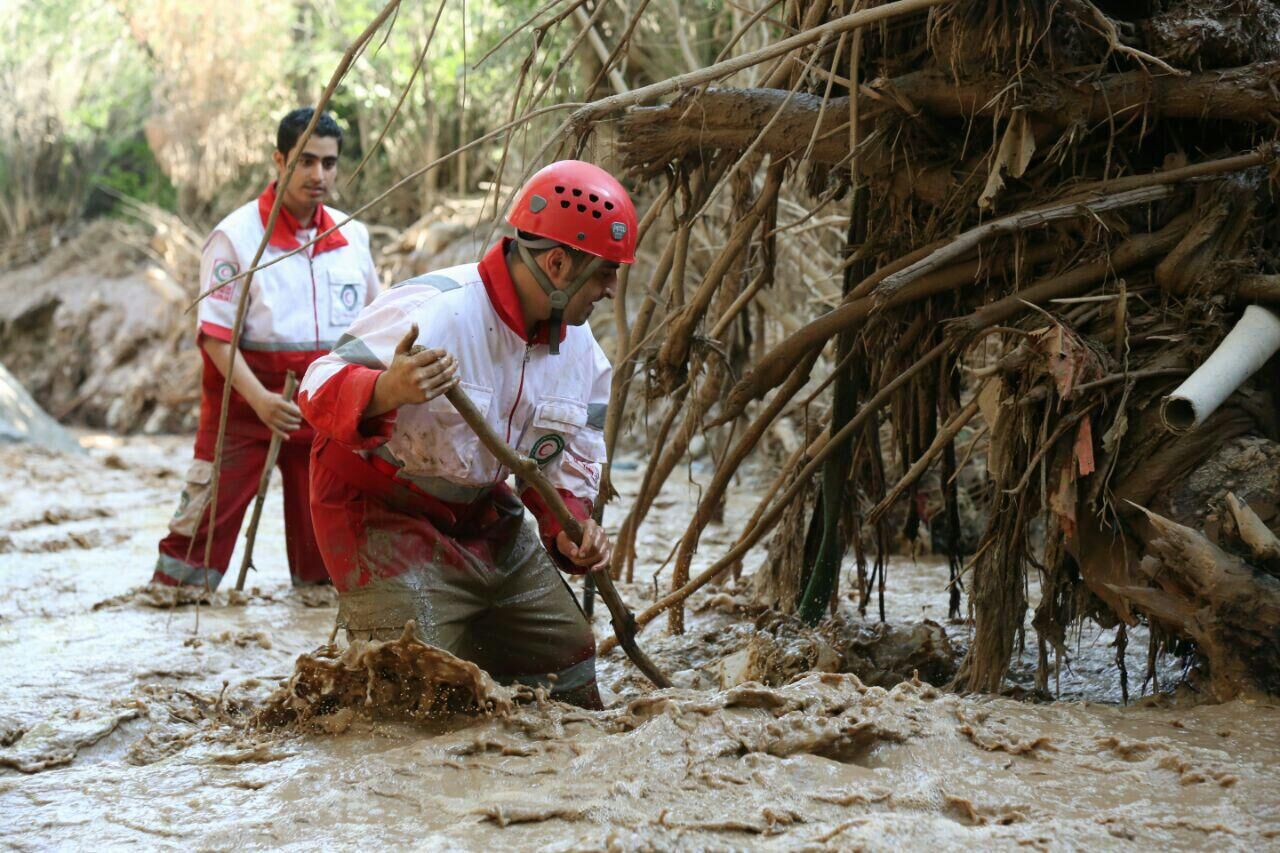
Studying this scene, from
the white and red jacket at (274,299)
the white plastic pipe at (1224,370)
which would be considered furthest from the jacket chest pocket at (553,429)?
the white and red jacket at (274,299)

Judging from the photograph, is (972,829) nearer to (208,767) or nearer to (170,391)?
(208,767)

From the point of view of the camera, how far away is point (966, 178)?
3.53 m

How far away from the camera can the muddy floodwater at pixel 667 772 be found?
2.32 meters

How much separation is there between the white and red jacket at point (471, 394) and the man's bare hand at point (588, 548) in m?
0.07

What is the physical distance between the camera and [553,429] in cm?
332

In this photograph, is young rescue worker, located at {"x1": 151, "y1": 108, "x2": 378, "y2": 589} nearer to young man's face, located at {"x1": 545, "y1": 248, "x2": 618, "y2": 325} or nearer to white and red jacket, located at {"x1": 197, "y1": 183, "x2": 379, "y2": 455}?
white and red jacket, located at {"x1": 197, "y1": 183, "x2": 379, "y2": 455}

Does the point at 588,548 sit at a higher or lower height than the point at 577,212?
lower

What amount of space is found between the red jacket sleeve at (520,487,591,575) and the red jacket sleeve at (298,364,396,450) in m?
0.52

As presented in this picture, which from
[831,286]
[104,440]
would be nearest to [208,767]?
[831,286]

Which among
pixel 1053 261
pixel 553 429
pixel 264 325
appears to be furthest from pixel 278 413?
pixel 1053 261

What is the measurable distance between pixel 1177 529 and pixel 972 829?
1040 mm

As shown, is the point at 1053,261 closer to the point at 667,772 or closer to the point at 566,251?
the point at 566,251

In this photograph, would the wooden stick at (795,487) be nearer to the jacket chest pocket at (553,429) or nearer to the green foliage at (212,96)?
the jacket chest pocket at (553,429)

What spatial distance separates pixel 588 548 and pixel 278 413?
1767mm
